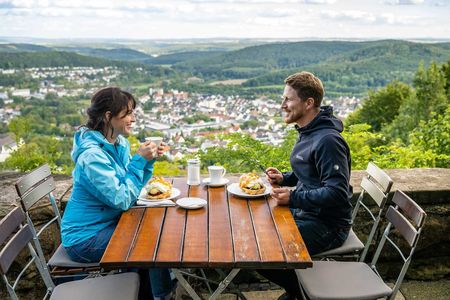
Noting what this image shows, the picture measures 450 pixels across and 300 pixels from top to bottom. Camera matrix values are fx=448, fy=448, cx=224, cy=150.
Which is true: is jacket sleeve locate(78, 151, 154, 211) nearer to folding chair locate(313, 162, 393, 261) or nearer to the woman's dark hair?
the woman's dark hair

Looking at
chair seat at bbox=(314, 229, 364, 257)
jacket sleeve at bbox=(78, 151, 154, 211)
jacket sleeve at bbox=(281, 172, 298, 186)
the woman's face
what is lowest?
chair seat at bbox=(314, 229, 364, 257)

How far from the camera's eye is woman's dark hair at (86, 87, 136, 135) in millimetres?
2535

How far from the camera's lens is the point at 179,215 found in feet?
7.74

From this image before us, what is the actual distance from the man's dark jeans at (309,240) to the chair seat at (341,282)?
0.29ft

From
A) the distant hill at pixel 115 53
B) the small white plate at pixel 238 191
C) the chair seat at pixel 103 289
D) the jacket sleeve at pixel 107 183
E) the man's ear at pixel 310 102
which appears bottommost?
the distant hill at pixel 115 53

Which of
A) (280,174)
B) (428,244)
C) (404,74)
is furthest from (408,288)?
(404,74)

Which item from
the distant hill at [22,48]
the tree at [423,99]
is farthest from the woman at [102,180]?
the distant hill at [22,48]

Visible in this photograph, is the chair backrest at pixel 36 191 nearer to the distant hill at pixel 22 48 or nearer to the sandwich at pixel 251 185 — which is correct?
the sandwich at pixel 251 185

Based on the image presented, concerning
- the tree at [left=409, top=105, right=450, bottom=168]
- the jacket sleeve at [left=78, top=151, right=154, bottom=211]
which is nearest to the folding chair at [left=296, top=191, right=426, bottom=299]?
the jacket sleeve at [left=78, top=151, right=154, bottom=211]

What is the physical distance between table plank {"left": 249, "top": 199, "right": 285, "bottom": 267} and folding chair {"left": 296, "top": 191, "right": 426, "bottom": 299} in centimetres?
36

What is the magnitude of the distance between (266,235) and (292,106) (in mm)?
923

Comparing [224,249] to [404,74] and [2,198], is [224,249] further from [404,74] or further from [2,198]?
[404,74]

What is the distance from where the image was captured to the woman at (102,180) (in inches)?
91.2

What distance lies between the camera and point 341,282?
2330mm
